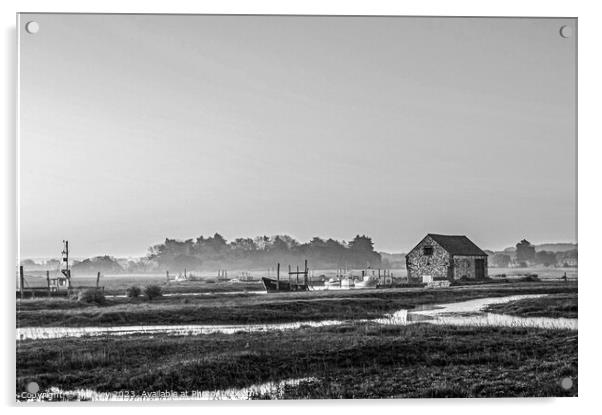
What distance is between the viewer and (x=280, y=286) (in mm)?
5906

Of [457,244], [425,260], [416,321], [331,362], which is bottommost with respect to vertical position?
[331,362]

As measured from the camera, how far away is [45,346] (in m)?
5.56

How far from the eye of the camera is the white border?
5516mm

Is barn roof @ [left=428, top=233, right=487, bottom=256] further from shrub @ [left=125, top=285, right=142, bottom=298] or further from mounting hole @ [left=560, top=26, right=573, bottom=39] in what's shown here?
shrub @ [left=125, top=285, right=142, bottom=298]

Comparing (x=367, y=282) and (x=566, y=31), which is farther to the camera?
(x=367, y=282)

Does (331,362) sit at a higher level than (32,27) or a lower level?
lower

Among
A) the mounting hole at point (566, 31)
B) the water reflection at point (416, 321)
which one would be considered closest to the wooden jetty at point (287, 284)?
the water reflection at point (416, 321)

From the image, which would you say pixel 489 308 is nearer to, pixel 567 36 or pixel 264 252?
pixel 264 252

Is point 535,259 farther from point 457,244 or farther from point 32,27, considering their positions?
point 32,27

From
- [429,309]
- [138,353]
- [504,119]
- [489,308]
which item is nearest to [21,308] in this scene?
[138,353]

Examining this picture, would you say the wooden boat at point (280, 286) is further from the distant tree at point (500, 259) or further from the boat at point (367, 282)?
the distant tree at point (500, 259)

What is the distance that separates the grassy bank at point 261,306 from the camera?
18.9 ft

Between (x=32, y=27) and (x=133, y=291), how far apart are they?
7.18 ft

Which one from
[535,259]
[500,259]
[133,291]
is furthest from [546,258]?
[133,291]
